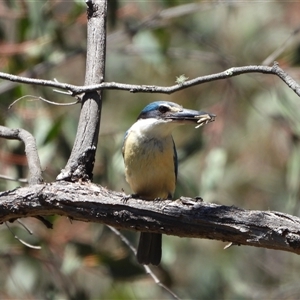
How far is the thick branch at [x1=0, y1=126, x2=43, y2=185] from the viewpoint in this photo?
8.76ft

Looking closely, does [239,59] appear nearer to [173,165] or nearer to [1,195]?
[173,165]

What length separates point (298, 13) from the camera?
249 inches

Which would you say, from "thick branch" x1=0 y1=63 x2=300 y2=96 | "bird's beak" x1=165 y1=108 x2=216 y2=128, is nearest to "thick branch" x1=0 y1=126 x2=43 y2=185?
"thick branch" x1=0 y1=63 x2=300 y2=96

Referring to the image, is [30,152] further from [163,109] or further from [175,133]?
[175,133]

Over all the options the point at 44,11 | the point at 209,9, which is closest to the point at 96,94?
the point at 44,11

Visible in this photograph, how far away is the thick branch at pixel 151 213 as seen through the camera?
2.46 m

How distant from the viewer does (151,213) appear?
101 inches

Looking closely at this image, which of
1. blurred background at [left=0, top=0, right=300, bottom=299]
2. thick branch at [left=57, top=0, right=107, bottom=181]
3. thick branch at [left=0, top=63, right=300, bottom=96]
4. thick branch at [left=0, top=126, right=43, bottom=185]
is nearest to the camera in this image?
thick branch at [left=0, top=63, right=300, bottom=96]

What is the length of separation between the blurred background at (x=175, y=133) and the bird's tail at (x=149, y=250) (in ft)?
1.04

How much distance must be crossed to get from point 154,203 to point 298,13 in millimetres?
4244

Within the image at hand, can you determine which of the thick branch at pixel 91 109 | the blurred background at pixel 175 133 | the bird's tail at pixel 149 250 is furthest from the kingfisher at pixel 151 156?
the thick branch at pixel 91 109

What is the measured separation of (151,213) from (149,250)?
1.39 meters

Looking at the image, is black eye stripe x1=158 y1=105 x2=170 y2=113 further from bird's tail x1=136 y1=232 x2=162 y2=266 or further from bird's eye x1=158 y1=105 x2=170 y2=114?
bird's tail x1=136 y1=232 x2=162 y2=266

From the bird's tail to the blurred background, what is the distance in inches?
12.5
